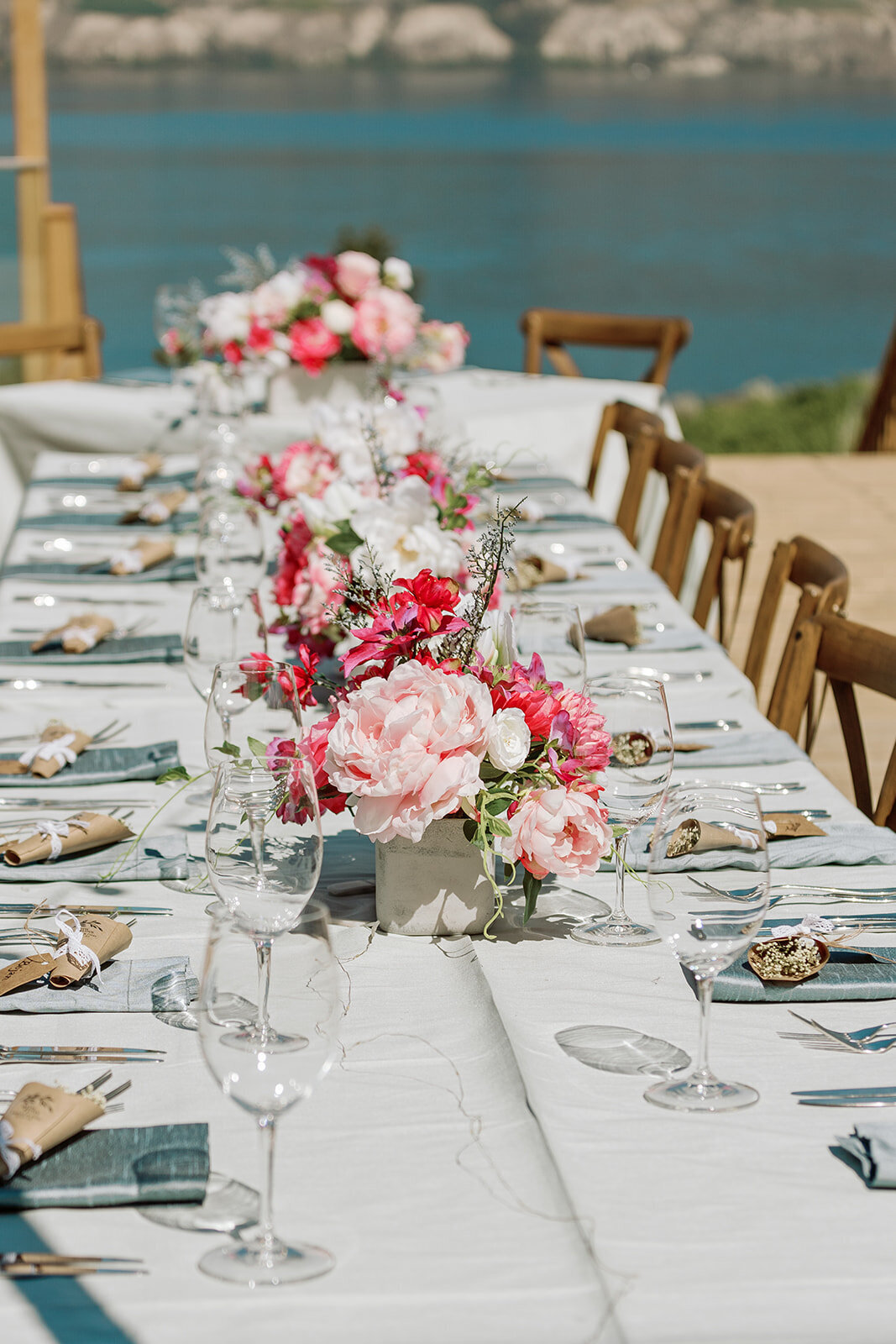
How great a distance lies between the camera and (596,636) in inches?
104

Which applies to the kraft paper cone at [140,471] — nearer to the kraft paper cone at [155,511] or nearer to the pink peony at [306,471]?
the kraft paper cone at [155,511]

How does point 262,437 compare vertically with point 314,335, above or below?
below

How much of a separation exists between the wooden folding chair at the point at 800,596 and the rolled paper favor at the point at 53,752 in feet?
3.31

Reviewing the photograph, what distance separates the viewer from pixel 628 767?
1.54m

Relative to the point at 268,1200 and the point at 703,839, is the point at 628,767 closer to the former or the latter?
the point at 703,839

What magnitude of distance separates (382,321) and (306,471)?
132cm

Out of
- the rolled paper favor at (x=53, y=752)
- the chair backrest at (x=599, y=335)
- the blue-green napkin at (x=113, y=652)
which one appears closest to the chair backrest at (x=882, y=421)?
the chair backrest at (x=599, y=335)

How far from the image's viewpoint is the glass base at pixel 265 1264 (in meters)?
1.02

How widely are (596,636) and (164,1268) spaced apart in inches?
67.1

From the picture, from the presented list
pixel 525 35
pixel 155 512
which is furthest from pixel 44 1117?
pixel 525 35

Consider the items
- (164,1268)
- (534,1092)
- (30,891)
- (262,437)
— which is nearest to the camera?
(164,1268)

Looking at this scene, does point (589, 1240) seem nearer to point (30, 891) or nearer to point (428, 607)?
point (428, 607)

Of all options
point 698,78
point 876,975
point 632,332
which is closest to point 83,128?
point 698,78

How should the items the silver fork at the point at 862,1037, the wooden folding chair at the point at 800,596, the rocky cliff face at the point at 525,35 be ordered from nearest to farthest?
the silver fork at the point at 862,1037
the wooden folding chair at the point at 800,596
the rocky cliff face at the point at 525,35
